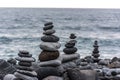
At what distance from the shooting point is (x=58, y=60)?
51.0 feet

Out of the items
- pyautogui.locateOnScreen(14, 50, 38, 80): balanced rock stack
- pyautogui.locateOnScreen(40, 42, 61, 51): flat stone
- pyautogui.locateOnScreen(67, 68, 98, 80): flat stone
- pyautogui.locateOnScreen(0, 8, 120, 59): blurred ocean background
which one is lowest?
pyautogui.locateOnScreen(0, 8, 120, 59): blurred ocean background

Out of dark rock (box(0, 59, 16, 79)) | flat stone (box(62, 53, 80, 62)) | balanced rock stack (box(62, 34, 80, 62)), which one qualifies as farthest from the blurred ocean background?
flat stone (box(62, 53, 80, 62))

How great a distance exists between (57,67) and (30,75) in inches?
44.8

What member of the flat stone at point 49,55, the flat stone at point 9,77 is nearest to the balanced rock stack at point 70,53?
the flat stone at point 49,55

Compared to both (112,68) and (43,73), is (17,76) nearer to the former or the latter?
(43,73)

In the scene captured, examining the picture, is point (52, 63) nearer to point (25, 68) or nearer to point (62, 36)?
point (25, 68)

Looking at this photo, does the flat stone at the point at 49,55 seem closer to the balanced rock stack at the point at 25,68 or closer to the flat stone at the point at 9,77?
the balanced rock stack at the point at 25,68

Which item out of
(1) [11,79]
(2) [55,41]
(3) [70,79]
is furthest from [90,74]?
(1) [11,79]

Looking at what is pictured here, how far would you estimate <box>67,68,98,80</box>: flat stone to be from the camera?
15.5m

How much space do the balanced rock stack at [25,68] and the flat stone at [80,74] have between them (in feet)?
4.48

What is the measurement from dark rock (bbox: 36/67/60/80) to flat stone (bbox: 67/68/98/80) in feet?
1.57

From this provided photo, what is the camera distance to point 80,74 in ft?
51.2

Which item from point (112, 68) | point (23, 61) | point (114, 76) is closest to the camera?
point (23, 61)

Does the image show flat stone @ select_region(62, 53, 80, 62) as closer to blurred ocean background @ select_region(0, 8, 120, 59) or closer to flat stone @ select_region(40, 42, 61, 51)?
flat stone @ select_region(40, 42, 61, 51)
